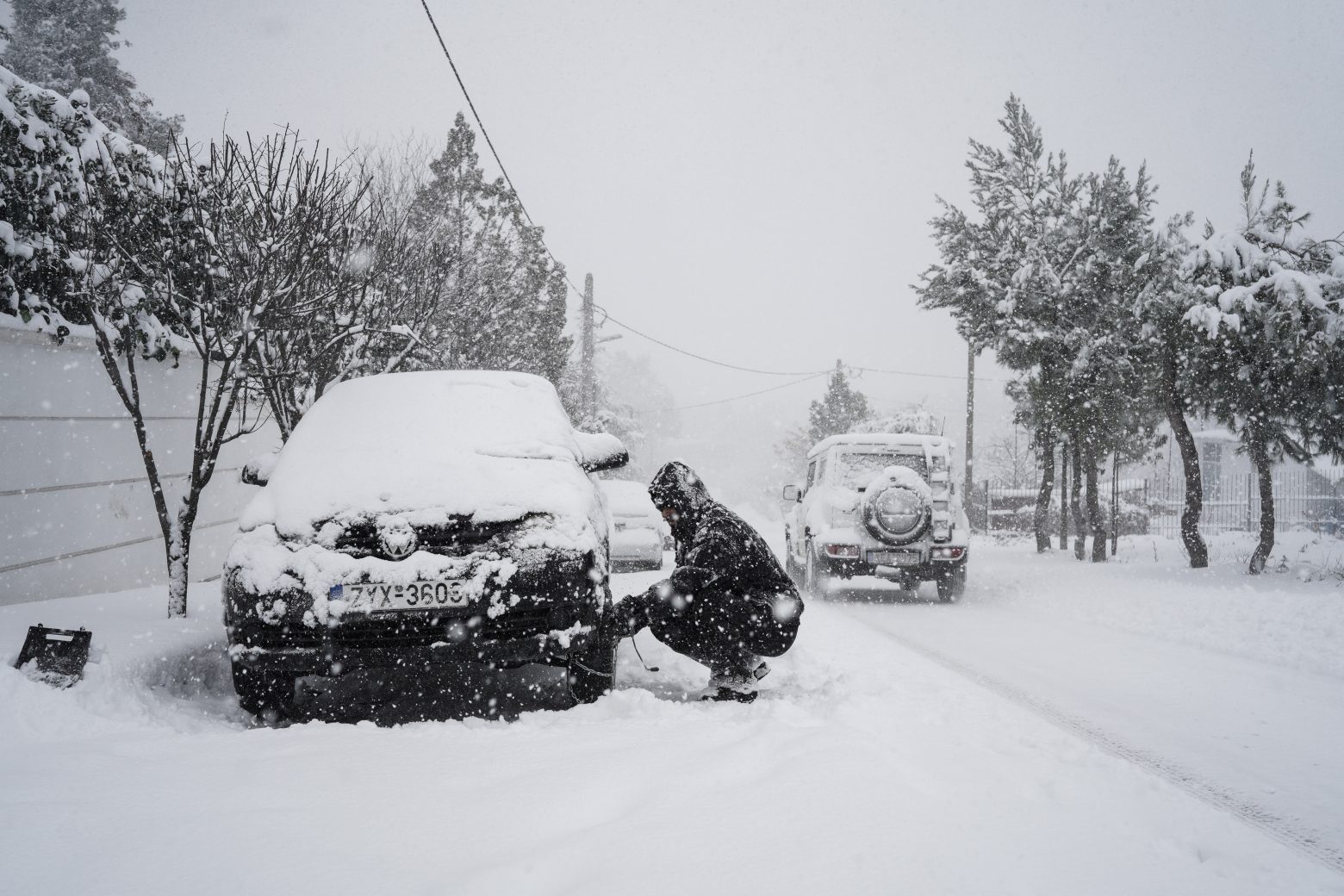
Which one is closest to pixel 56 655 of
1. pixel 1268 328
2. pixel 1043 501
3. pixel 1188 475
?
pixel 1268 328

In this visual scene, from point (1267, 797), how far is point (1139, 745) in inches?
26.3

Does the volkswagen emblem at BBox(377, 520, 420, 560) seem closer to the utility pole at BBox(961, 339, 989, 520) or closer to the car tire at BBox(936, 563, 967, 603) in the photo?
the car tire at BBox(936, 563, 967, 603)

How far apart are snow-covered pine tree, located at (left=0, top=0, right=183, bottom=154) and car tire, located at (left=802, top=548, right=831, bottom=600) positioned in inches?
962

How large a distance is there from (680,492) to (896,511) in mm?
5266

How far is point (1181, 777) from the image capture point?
11.4 feet

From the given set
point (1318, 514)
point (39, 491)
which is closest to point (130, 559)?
point (39, 491)

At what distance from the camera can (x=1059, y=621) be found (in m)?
8.37

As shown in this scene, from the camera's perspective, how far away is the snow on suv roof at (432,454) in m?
3.71

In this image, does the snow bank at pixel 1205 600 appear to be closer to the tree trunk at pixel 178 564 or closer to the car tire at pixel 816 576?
the car tire at pixel 816 576

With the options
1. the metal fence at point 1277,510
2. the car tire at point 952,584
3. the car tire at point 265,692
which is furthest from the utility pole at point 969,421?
the car tire at point 265,692

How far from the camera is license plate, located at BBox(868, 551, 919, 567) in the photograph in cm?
930

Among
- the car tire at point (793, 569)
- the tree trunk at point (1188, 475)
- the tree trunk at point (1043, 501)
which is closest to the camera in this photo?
the car tire at point (793, 569)

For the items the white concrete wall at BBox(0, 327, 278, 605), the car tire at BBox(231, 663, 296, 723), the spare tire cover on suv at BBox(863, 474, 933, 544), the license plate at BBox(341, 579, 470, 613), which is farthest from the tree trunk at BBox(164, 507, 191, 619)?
the spare tire cover on suv at BBox(863, 474, 933, 544)

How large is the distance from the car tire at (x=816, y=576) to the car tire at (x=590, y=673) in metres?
5.99
